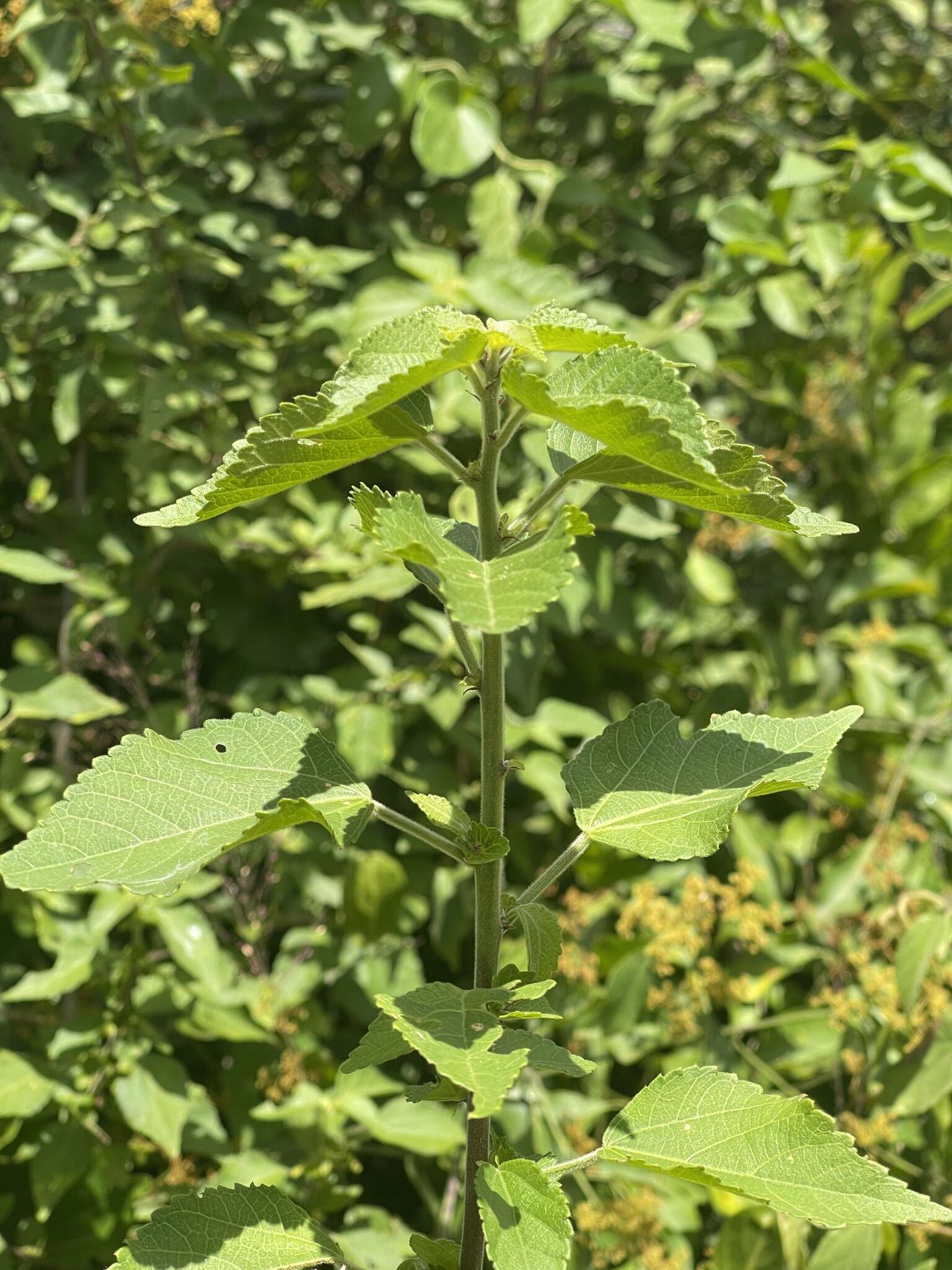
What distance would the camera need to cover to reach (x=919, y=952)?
63.6 inches

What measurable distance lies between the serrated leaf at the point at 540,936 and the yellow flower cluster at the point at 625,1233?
2.51 feet

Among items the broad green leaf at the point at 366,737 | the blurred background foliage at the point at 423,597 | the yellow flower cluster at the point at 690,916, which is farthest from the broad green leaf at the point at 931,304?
the broad green leaf at the point at 366,737


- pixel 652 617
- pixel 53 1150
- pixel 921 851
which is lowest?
pixel 53 1150

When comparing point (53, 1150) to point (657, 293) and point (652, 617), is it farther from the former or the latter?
point (657, 293)

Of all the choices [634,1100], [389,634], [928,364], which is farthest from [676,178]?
[634,1100]

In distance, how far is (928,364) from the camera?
9.31 feet

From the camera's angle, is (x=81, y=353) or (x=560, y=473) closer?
(x=560, y=473)

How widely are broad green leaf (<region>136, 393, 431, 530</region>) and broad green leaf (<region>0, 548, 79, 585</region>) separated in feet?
3.20

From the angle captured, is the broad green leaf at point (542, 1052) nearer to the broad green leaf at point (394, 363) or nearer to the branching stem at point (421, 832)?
the branching stem at point (421, 832)

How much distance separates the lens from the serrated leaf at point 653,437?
69 cm

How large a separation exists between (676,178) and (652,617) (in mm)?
1039

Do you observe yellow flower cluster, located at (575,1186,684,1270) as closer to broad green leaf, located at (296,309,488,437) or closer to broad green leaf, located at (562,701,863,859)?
broad green leaf, located at (562,701,863,859)

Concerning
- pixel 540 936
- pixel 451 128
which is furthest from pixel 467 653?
pixel 451 128

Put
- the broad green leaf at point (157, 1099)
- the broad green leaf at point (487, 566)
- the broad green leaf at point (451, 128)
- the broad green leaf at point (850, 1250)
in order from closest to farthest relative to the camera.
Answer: the broad green leaf at point (487, 566) < the broad green leaf at point (850, 1250) < the broad green leaf at point (157, 1099) < the broad green leaf at point (451, 128)
